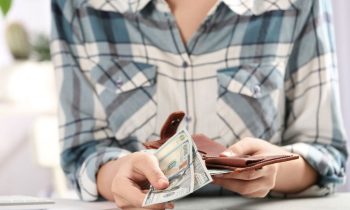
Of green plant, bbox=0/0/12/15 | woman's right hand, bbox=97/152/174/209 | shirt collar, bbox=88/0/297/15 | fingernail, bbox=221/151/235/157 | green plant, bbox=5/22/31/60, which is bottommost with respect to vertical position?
green plant, bbox=5/22/31/60

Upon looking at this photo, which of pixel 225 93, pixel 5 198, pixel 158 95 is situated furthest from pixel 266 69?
pixel 5 198

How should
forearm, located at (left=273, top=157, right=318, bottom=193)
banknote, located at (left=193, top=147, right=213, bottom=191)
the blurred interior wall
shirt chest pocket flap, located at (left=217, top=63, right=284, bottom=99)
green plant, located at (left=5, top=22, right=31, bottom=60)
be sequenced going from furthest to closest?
1. green plant, located at (left=5, top=22, right=31, bottom=60)
2. the blurred interior wall
3. shirt chest pocket flap, located at (left=217, top=63, right=284, bottom=99)
4. forearm, located at (left=273, top=157, right=318, bottom=193)
5. banknote, located at (left=193, top=147, right=213, bottom=191)

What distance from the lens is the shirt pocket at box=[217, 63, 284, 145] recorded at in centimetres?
116

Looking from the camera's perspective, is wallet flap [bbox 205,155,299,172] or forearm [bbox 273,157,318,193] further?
forearm [bbox 273,157,318,193]

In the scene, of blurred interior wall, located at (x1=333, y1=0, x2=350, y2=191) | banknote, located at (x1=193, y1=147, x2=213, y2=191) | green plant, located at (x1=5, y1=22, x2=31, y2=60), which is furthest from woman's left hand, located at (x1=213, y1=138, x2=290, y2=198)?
green plant, located at (x1=5, y1=22, x2=31, y2=60)

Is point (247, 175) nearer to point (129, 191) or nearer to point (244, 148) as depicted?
point (244, 148)

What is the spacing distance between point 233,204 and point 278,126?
242mm

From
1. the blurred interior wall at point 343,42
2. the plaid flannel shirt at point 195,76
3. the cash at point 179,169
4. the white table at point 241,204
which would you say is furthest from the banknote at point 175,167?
the blurred interior wall at point 343,42

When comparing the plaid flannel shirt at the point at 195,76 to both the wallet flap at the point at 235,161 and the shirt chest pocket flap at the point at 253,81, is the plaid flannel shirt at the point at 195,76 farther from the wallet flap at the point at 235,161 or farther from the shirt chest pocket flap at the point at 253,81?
the wallet flap at the point at 235,161

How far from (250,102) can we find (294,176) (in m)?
0.18

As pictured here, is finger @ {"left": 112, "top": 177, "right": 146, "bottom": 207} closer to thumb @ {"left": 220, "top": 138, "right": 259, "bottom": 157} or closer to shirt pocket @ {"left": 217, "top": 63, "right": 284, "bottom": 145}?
thumb @ {"left": 220, "top": 138, "right": 259, "bottom": 157}

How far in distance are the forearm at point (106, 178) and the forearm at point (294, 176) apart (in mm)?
268

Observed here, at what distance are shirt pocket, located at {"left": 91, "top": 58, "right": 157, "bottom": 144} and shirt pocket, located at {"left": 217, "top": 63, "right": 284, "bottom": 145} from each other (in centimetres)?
13

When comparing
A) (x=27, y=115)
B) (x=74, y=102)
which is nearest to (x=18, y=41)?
(x=27, y=115)
